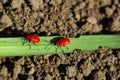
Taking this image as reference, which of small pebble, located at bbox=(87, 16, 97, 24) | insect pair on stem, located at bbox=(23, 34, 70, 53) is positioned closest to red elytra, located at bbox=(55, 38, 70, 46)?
insect pair on stem, located at bbox=(23, 34, 70, 53)

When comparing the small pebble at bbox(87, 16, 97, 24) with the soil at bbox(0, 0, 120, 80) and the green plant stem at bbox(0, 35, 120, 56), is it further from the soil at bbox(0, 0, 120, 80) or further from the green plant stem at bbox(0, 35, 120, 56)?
the green plant stem at bbox(0, 35, 120, 56)

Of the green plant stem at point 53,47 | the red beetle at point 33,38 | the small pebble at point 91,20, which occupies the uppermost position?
the small pebble at point 91,20

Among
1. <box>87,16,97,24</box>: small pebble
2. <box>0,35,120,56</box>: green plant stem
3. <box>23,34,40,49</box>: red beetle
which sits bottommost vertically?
<box>0,35,120,56</box>: green plant stem

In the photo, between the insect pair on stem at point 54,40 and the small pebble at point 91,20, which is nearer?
the insect pair on stem at point 54,40

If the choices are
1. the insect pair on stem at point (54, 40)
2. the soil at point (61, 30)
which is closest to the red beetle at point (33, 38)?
the insect pair on stem at point (54, 40)

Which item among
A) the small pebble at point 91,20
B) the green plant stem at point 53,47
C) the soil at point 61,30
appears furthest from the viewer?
the small pebble at point 91,20

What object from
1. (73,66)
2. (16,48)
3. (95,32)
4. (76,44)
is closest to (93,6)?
(95,32)

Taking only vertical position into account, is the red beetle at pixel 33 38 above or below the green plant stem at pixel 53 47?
above

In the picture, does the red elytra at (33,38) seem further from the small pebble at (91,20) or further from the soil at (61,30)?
the small pebble at (91,20)
